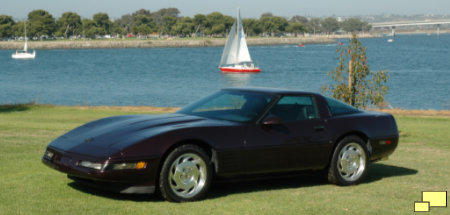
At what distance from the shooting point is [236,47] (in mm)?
79750

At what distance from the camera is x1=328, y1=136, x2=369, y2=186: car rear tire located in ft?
28.1

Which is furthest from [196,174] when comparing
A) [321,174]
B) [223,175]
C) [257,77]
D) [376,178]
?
[257,77]

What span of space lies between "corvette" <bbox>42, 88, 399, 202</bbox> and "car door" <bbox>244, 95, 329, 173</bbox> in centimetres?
1

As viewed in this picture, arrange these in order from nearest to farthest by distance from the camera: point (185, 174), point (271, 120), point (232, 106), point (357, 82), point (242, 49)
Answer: point (185, 174), point (271, 120), point (232, 106), point (357, 82), point (242, 49)

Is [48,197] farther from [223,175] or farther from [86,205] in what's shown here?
[223,175]

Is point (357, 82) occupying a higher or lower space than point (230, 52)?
lower

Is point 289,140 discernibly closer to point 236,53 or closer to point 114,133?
point 114,133

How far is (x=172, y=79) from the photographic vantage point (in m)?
76.5

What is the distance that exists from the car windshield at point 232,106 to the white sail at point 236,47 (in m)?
69.4

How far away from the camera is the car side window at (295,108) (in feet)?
27.1

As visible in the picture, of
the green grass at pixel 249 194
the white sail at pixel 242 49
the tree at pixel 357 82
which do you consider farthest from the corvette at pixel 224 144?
the white sail at pixel 242 49

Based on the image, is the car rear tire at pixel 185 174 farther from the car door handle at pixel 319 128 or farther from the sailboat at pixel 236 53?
the sailboat at pixel 236 53

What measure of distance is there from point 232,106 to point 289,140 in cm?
90

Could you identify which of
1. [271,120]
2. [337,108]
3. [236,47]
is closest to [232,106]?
[271,120]
